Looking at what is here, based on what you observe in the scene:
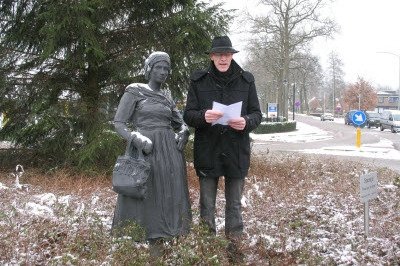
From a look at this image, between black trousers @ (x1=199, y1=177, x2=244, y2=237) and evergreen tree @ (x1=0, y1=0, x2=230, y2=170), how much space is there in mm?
4739

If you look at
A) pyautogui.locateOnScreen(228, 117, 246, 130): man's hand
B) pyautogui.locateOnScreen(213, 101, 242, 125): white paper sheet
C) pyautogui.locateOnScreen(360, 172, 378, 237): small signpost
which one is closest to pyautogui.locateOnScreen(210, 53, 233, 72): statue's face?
pyautogui.locateOnScreen(213, 101, 242, 125): white paper sheet

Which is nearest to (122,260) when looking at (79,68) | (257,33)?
(79,68)

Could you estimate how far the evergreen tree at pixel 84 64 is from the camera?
8961 millimetres

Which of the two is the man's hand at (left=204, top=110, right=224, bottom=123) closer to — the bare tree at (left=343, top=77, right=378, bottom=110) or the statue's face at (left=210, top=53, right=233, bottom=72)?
the statue's face at (left=210, top=53, right=233, bottom=72)

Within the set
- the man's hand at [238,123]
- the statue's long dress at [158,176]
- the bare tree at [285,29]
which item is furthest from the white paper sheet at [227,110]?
the bare tree at [285,29]

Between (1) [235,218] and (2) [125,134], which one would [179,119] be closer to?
(2) [125,134]

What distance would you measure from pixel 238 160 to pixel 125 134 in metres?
0.96

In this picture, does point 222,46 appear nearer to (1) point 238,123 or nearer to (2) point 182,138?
(1) point 238,123

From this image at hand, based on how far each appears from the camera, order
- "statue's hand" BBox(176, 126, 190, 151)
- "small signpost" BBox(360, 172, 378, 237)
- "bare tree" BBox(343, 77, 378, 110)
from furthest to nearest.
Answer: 1. "bare tree" BBox(343, 77, 378, 110)
2. "small signpost" BBox(360, 172, 378, 237)
3. "statue's hand" BBox(176, 126, 190, 151)

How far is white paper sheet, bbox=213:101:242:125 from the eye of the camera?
387 cm

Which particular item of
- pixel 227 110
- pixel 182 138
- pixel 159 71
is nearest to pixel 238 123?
pixel 227 110

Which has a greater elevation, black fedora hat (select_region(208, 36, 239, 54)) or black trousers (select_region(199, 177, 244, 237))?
black fedora hat (select_region(208, 36, 239, 54))

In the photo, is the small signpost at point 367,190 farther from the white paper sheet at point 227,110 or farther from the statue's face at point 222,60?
the statue's face at point 222,60

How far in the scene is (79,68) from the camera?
30.4 ft
